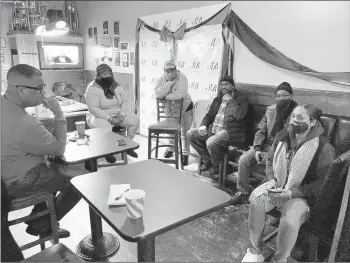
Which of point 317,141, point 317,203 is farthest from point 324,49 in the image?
point 317,203

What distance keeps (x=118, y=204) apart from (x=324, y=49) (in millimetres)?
2887

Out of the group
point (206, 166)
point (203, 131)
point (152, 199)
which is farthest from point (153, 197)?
point (206, 166)

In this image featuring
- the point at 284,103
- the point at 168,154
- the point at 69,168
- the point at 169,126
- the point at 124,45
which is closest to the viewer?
the point at 69,168

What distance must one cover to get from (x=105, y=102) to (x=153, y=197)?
2.79 m

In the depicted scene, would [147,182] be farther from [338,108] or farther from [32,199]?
[338,108]

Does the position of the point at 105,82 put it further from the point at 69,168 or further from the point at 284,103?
the point at 284,103

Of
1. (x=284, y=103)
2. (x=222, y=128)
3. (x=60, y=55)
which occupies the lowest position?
(x=222, y=128)

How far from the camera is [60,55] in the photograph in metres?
7.58

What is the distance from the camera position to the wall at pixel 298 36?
300 cm

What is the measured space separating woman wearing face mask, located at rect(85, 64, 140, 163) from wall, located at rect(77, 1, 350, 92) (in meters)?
1.76

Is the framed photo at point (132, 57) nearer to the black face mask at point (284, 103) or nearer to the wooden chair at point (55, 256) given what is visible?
the black face mask at point (284, 103)

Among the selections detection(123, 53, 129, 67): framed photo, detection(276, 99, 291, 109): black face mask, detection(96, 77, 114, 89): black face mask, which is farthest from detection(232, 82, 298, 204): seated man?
detection(123, 53, 129, 67): framed photo

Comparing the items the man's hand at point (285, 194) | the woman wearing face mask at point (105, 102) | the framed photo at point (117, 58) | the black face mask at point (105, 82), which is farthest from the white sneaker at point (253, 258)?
the framed photo at point (117, 58)

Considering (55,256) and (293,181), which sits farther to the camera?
(293,181)
